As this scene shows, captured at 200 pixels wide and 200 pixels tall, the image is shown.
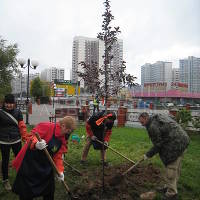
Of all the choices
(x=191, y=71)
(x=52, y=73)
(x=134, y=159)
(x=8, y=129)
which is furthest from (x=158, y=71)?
(x=8, y=129)

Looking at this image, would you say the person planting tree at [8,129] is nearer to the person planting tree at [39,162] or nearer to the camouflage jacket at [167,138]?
the person planting tree at [39,162]

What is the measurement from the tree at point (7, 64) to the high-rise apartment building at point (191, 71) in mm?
57934

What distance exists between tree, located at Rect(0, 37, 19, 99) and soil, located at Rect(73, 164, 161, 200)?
21260 mm

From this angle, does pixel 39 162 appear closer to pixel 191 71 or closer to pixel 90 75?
pixel 90 75

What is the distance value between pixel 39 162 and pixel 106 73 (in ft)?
7.55

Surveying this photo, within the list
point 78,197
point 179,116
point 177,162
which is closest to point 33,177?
point 78,197

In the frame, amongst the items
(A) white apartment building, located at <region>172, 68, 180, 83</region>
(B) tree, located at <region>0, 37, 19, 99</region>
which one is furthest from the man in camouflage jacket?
(A) white apartment building, located at <region>172, 68, 180, 83</region>

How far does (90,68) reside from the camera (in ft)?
15.6

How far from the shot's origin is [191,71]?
243ft

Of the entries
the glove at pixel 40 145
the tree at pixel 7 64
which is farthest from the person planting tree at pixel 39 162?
the tree at pixel 7 64

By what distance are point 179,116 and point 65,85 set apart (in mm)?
21768

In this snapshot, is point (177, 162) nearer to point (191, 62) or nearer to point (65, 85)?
point (65, 85)

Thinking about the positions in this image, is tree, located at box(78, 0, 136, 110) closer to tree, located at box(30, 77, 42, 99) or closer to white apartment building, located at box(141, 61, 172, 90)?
tree, located at box(30, 77, 42, 99)

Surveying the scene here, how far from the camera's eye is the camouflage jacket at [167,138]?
3.90 metres
